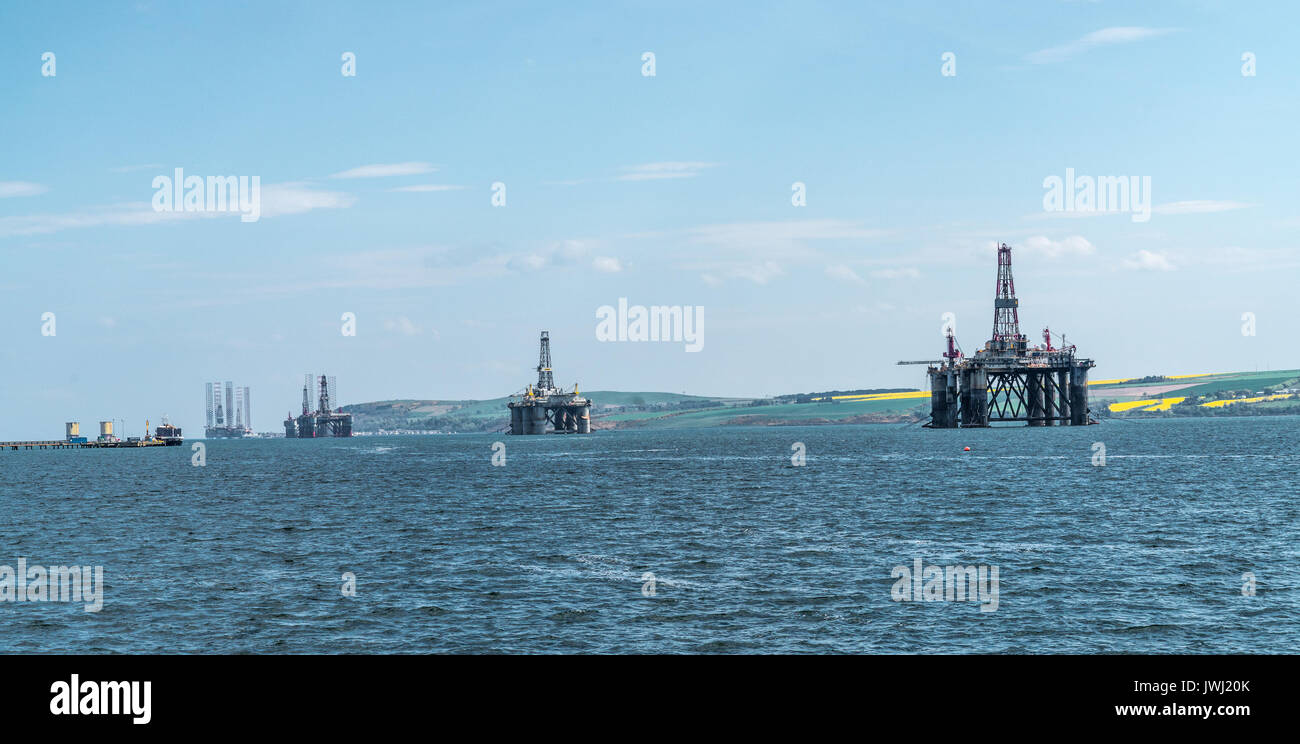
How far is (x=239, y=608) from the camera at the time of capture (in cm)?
4478

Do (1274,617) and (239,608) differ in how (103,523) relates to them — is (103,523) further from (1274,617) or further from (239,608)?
(1274,617)

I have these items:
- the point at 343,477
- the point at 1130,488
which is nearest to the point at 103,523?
the point at 343,477
